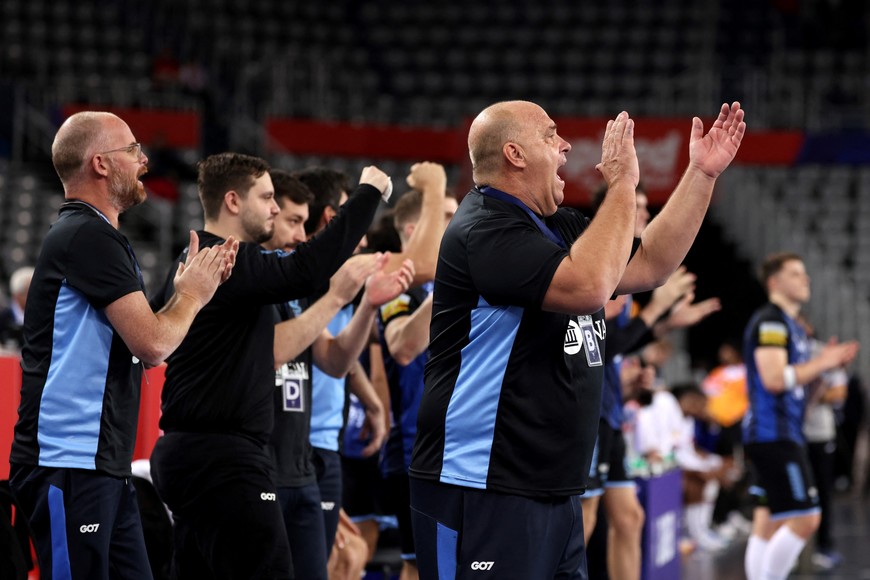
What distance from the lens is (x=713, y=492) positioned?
14.6 meters

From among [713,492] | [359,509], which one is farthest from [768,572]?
[713,492]

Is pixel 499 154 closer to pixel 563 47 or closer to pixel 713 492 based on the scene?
pixel 713 492

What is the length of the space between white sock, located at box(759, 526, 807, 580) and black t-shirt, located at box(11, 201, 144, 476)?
5.34 m

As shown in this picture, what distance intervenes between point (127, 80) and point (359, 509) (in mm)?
14791

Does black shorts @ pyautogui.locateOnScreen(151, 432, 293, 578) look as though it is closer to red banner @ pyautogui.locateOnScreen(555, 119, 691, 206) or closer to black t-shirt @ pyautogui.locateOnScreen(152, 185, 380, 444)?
black t-shirt @ pyautogui.locateOnScreen(152, 185, 380, 444)

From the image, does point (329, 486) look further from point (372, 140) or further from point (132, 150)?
point (372, 140)

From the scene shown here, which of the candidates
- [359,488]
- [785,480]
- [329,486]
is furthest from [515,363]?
[785,480]

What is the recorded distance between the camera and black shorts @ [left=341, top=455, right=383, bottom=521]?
22.4 feet

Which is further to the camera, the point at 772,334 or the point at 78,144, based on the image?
the point at 772,334

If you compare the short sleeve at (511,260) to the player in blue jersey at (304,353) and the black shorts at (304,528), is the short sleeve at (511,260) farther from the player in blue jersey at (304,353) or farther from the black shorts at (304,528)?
the black shorts at (304,528)

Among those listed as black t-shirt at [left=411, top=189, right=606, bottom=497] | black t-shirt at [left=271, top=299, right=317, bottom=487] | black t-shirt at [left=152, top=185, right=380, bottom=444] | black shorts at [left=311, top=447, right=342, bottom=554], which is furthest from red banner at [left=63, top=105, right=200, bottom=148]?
black t-shirt at [left=411, top=189, right=606, bottom=497]

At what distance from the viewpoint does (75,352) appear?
4.05 metres

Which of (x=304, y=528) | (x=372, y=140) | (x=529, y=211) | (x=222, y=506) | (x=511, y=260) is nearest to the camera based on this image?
(x=511, y=260)

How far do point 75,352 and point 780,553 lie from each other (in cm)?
A: 561
